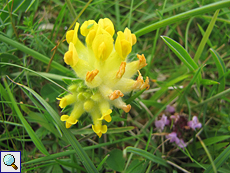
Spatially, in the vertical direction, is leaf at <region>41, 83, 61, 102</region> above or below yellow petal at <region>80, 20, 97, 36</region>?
below

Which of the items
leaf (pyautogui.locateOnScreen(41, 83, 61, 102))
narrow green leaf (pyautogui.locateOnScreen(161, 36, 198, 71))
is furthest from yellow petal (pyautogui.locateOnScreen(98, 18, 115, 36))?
leaf (pyautogui.locateOnScreen(41, 83, 61, 102))

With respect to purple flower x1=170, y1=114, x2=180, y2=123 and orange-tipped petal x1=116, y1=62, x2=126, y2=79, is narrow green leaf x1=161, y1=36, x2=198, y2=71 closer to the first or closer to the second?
orange-tipped petal x1=116, y1=62, x2=126, y2=79

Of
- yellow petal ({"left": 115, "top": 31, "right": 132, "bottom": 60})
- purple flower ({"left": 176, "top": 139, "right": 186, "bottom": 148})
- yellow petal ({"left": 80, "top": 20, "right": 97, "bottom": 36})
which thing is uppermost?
yellow petal ({"left": 80, "top": 20, "right": 97, "bottom": 36})

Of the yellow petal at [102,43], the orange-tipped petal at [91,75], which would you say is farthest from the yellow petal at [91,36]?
the orange-tipped petal at [91,75]

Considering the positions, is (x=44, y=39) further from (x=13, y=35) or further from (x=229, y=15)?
(x=229, y=15)

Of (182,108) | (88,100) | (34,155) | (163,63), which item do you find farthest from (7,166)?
(163,63)

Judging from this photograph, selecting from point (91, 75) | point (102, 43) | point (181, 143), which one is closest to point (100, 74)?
point (91, 75)

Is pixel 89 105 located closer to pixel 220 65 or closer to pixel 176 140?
pixel 176 140
